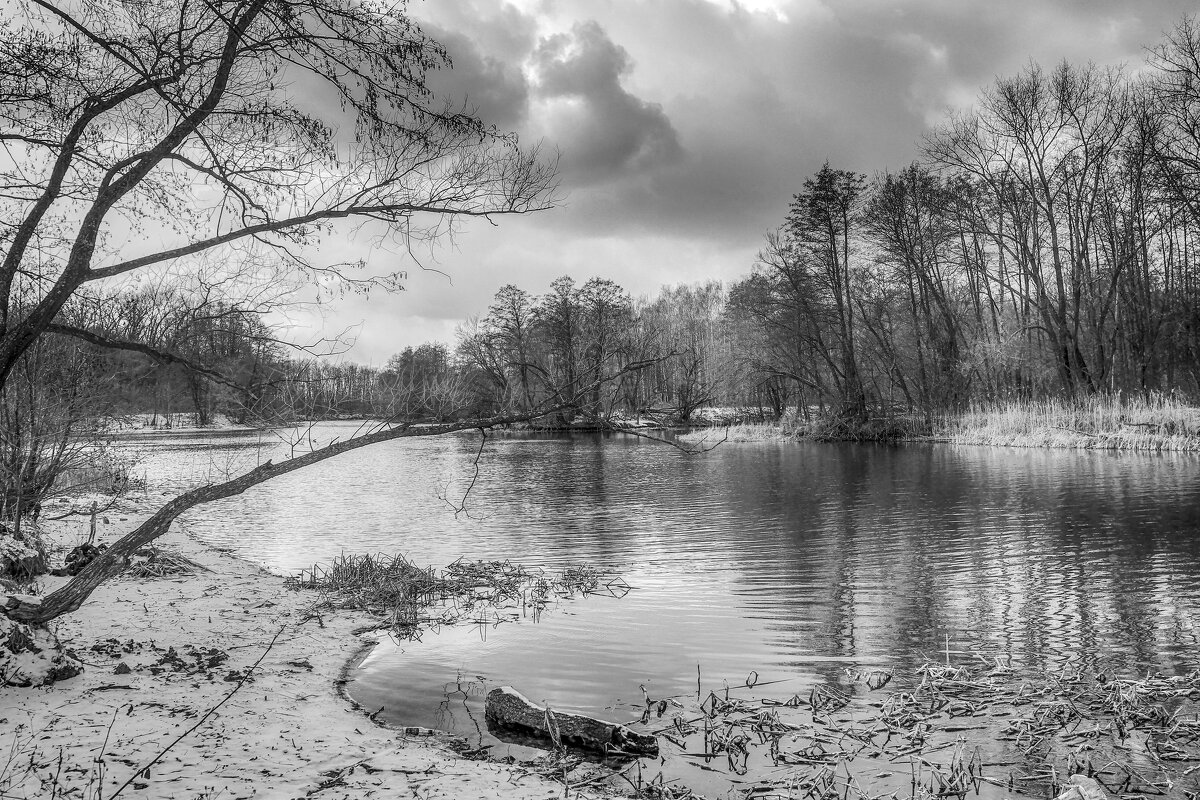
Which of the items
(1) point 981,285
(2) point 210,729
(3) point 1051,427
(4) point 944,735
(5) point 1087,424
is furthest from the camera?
(1) point 981,285

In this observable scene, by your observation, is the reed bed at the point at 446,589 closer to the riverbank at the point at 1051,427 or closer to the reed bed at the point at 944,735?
the reed bed at the point at 944,735

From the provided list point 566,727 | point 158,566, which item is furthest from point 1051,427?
point 158,566

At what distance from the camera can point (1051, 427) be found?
29.1m

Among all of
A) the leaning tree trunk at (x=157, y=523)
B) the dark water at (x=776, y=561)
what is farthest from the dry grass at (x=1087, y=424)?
the leaning tree trunk at (x=157, y=523)

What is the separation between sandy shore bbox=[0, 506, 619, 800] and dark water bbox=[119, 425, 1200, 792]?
701 millimetres

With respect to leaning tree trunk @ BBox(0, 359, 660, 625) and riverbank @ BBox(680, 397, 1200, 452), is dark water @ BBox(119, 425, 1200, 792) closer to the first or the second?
riverbank @ BBox(680, 397, 1200, 452)

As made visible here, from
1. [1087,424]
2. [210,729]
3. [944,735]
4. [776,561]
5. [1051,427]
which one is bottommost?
[776,561]

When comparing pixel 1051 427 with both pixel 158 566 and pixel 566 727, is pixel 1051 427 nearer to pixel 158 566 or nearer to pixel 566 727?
pixel 566 727

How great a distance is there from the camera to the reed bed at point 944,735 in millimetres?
4551

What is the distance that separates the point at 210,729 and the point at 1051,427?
31.8 m

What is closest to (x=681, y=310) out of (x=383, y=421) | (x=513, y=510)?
(x=513, y=510)

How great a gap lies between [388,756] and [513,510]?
592 inches

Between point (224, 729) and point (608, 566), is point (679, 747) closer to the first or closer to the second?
point (224, 729)

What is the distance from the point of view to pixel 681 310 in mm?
87500
